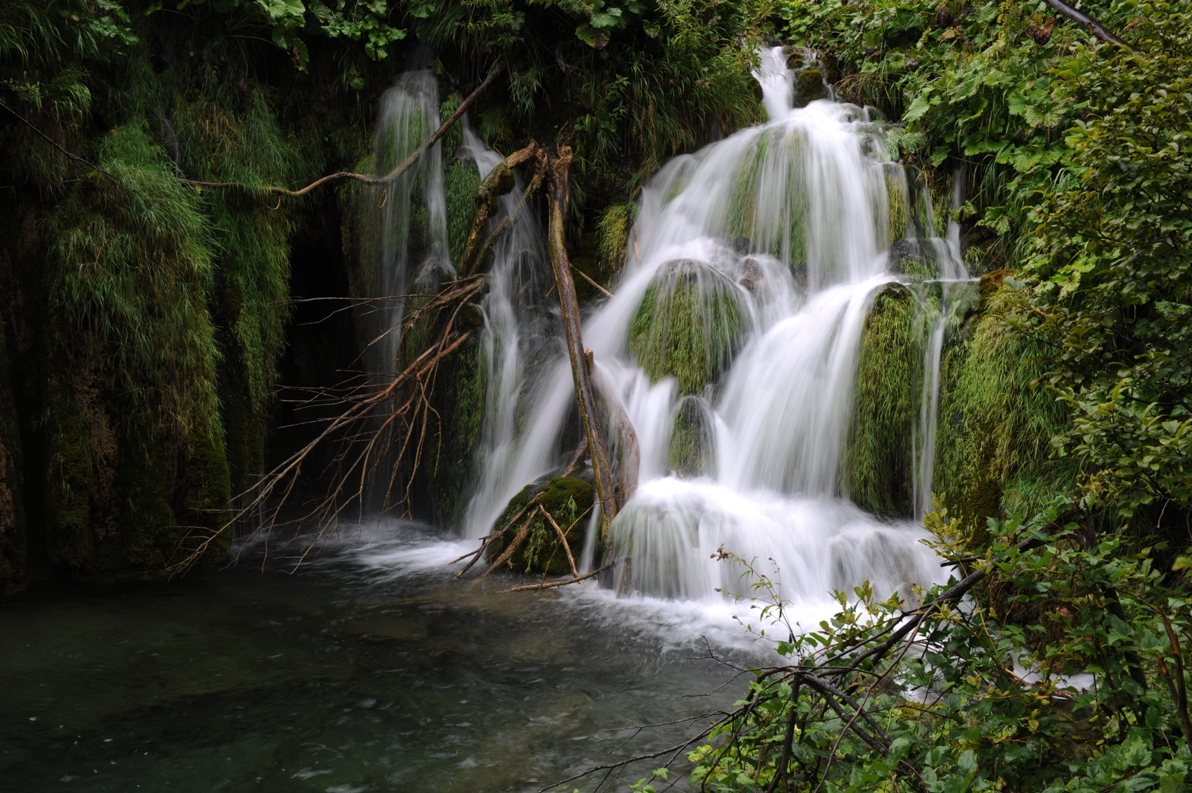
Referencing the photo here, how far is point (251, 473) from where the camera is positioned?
6.34 metres

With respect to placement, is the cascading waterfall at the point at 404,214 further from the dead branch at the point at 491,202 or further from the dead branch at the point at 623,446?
the dead branch at the point at 623,446

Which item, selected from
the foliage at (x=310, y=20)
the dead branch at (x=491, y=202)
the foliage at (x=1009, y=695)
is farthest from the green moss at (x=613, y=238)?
the foliage at (x=1009, y=695)

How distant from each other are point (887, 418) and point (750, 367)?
111cm

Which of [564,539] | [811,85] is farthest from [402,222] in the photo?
[811,85]

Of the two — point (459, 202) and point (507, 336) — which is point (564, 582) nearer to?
point (507, 336)

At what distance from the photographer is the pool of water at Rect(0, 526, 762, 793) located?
10.8 ft

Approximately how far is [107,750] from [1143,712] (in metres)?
3.64

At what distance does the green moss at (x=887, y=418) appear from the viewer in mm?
5262

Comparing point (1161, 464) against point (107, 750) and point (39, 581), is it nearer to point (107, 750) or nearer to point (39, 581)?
point (107, 750)

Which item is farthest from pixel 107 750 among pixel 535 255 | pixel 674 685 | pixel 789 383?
pixel 535 255

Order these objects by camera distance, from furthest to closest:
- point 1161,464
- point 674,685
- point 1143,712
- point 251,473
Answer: point 251,473, point 674,685, point 1161,464, point 1143,712

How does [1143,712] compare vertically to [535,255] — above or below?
below

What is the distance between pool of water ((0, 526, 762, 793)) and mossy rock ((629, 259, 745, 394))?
70.6 inches

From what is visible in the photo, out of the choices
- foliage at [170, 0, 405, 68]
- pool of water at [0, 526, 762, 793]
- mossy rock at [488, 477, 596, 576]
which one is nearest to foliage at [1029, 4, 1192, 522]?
pool of water at [0, 526, 762, 793]
